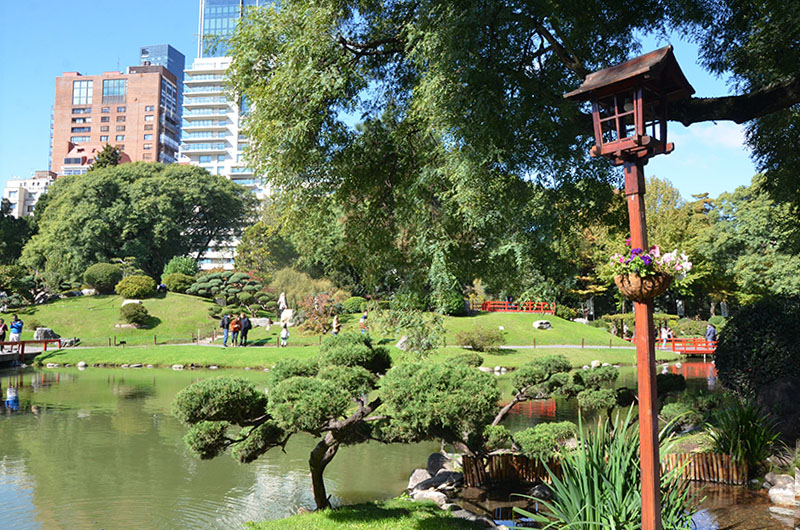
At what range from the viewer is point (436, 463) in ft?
30.8

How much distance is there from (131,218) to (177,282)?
25.2 ft

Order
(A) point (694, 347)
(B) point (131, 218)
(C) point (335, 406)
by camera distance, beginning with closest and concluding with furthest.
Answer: (C) point (335, 406)
(A) point (694, 347)
(B) point (131, 218)

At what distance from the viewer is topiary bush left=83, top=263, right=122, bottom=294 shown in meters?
38.3

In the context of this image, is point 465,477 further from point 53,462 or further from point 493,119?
point 53,462

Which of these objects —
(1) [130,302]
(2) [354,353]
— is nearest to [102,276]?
(1) [130,302]

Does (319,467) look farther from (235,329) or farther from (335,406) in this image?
(235,329)

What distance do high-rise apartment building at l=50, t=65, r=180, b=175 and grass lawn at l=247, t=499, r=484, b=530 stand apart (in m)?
105

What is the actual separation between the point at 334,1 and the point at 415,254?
11.6 feet

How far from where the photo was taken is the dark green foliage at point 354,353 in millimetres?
7238

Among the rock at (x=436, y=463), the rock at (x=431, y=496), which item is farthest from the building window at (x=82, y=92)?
the rock at (x=431, y=496)

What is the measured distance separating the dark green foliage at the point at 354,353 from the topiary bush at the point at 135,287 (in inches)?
1279

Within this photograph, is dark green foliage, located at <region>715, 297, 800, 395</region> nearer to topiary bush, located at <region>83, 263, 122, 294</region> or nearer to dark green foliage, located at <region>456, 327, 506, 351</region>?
dark green foliage, located at <region>456, 327, 506, 351</region>

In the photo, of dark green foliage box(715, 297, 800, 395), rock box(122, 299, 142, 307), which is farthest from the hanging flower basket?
rock box(122, 299, 142, 307)

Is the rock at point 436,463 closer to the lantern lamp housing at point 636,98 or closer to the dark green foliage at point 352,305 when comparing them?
the lantern lamp housing at point 636,98
